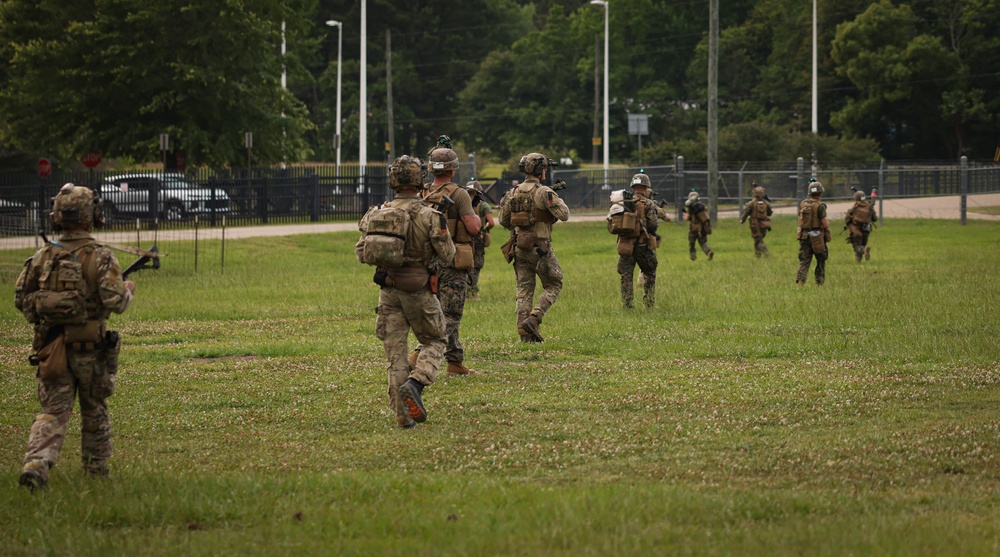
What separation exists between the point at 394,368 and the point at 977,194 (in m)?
33.7

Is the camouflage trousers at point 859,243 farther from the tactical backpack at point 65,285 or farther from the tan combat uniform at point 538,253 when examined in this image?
the tactical backpack at point 65,285

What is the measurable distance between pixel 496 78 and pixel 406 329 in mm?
70713

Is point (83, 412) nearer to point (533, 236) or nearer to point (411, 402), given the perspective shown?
point (411, 402)

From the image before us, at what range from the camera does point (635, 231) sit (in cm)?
1599

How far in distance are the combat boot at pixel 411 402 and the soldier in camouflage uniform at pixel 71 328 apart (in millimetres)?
2272

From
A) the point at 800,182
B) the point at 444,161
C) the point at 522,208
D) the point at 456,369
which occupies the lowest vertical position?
the point at 456,369

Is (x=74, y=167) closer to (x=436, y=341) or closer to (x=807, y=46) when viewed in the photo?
(x=807, y=46)

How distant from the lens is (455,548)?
5.73 m

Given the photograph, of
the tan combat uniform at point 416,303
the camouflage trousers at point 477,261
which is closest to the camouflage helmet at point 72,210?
the tan combat uniform at point 416,303

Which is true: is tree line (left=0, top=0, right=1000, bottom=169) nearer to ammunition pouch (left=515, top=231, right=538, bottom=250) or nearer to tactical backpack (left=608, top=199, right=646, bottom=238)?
tactical backpack (left=608, top=199, right=646, bottom=238)

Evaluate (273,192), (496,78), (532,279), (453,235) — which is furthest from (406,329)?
(496,78)

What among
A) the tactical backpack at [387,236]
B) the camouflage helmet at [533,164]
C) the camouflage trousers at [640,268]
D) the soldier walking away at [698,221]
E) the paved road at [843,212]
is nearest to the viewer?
the tactical backpack at [387,236]

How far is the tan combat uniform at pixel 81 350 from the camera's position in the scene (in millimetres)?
7289

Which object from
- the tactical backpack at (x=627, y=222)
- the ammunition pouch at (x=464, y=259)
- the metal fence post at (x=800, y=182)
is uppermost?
the metal fence post at (x=800, y=182)
